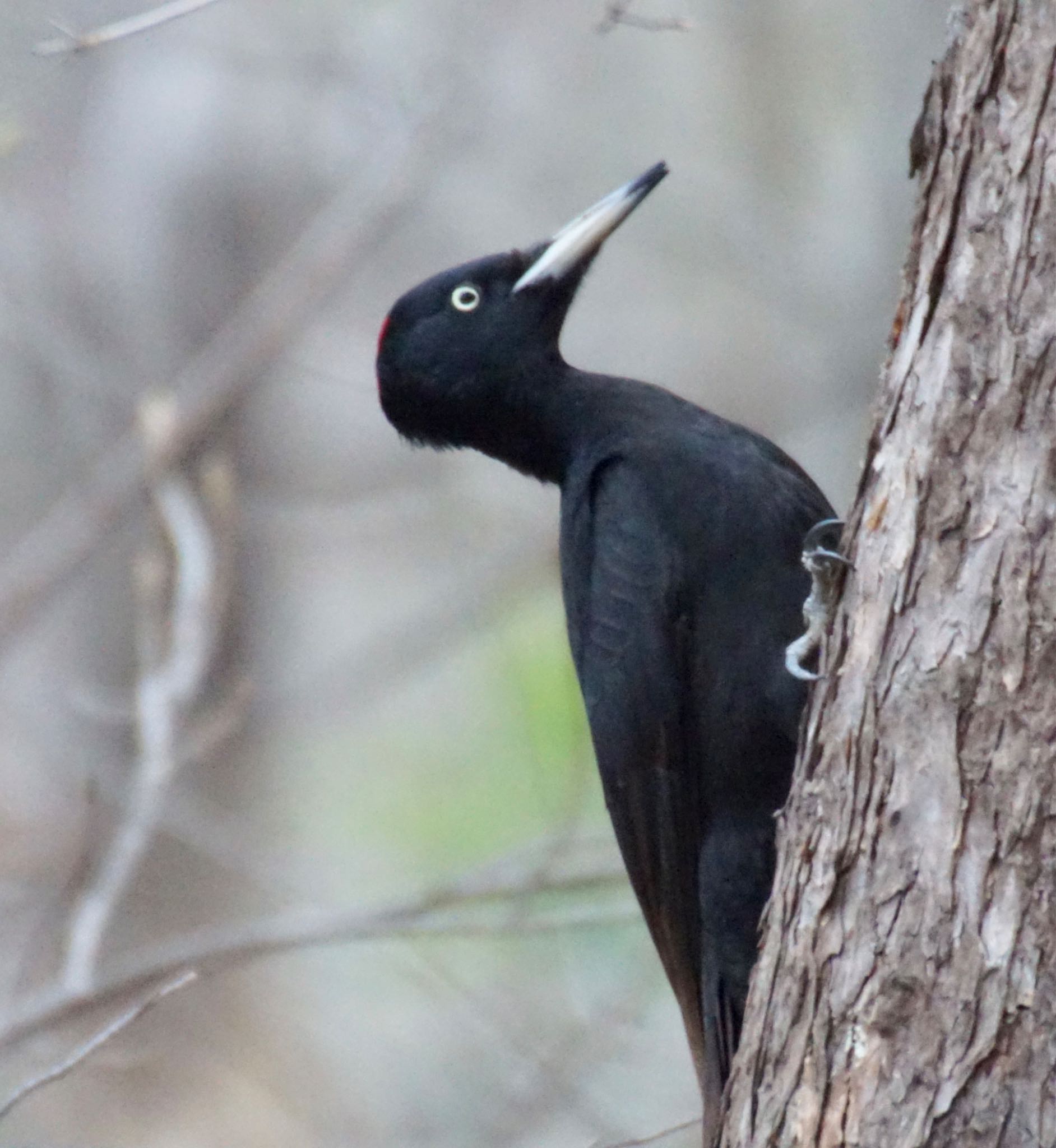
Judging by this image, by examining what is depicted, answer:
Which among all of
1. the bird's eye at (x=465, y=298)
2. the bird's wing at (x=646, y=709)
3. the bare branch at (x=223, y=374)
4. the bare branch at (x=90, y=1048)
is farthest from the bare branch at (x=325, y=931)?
the bird's eye at (x=465, y=298)

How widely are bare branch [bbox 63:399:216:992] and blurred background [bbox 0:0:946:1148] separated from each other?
5 centimetres

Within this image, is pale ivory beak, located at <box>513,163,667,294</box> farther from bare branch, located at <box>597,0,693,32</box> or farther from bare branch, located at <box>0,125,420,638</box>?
bare branch, located at <box>0,125,420,638</box>

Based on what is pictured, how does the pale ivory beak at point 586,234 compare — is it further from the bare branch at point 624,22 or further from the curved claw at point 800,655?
the curved claw at point 800,655

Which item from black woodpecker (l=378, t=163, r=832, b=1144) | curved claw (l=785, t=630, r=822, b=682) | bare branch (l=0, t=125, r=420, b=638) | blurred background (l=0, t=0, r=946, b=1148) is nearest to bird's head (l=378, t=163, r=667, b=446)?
black woodpecker (l=378, t=163, r=832, b=1144)

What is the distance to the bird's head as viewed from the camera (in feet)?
12.4

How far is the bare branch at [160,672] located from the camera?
4.25m

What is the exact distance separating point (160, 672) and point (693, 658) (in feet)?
7.24

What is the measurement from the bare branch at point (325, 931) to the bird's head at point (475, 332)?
1.30m

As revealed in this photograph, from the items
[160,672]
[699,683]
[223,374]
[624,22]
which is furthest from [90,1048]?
[223,374]

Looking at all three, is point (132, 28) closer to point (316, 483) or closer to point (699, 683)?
point (699, 683)

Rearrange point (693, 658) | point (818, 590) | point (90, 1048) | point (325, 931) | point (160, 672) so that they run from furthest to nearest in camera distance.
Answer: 1. point (160, 672)
2. point (325, 931)
3. point (693, 658)
4. point (90, 1048)
5. point (818, 590)

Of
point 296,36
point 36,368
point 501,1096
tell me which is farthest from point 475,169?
point 501,1096

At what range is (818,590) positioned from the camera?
2953 millimetres

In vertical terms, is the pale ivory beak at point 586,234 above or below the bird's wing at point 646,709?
above
